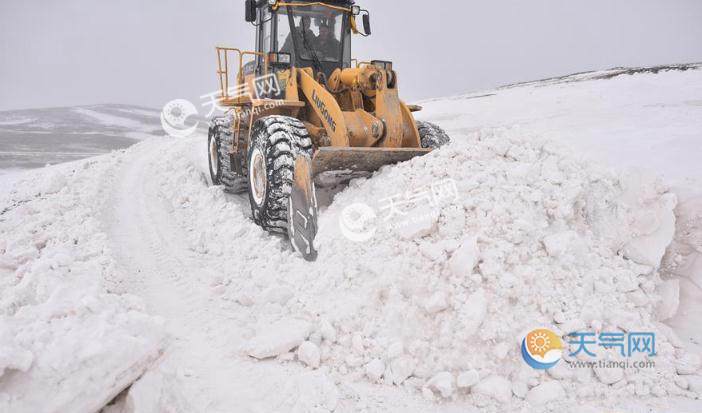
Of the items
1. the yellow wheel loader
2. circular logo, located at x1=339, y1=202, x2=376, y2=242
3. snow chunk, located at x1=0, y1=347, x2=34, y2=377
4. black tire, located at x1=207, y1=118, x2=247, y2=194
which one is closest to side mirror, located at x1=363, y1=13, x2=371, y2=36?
the yellow wheel loader

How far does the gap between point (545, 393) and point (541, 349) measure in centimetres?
27

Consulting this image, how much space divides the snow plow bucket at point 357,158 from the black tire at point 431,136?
2.99ft

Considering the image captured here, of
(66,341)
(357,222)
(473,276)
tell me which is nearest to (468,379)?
(473,276)

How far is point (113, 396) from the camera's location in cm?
214

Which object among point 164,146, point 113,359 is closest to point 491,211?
point 113,359

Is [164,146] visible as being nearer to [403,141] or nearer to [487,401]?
[403,141]

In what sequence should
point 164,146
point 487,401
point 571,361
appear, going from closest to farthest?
point 487,401 < point 571,361 < point 164,146

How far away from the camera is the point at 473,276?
2.99m

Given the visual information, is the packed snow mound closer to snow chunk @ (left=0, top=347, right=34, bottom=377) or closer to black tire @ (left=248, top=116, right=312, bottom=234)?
black tire @ (left=248, top=116, right=312, bottom=234)

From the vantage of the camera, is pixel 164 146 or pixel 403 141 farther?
pixel 164 146

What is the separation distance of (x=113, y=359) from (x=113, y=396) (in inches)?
8.7

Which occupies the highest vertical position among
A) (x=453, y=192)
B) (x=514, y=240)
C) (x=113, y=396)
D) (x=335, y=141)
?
(x=335, y=141)

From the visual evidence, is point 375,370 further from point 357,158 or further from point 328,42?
point 328,42

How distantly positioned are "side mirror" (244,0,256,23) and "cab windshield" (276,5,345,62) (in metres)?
0.42
